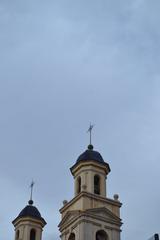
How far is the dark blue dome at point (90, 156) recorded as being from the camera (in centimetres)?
6931

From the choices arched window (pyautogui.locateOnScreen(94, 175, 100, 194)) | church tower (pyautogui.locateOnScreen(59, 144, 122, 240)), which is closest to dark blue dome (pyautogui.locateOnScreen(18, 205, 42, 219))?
church tower (pyautogui.locateOnScreen(59, 144, 122, 240))

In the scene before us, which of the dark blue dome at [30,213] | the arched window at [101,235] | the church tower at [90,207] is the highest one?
the dark blue dome at [30,213]

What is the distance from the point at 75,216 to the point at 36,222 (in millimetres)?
13388

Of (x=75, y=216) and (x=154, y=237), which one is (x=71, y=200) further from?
(x=154, y=237)

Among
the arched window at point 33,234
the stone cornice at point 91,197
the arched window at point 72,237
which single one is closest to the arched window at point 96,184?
the stone cornice at point 91,197

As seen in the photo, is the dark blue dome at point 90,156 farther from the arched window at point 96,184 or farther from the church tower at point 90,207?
the arched window at point 96,184

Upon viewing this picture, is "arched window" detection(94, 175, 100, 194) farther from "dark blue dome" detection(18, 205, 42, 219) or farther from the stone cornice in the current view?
"dark blue dome" detection(18, 205, 42, 219)

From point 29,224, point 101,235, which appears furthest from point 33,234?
point 101,235

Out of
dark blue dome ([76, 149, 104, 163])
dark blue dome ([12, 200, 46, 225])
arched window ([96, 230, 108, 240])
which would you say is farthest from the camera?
dark blue dome ([12, 200, 46, 225])

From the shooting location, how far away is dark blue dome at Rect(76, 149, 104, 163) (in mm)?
69306

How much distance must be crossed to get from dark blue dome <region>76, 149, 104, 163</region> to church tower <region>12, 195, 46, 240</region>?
11.1m

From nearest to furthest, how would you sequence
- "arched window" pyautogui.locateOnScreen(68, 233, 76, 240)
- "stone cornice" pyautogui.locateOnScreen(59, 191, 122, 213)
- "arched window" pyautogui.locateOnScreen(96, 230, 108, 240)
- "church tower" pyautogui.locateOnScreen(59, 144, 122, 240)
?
"church tower" pyautogui.locateOnScreen(59, 144, 122, 240) → "arched window" pyautogui.locateOnScreen(96, 230, 108, 240) → "arched window" pyautogui.locateOnScreen(68, 233, 76, 240) → "stone cornice" pyautogui.locateOnScreen(59, 191, 122, 213)

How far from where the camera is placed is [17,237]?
7750cm

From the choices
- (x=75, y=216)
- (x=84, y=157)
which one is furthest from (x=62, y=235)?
(x=84, y=157)
